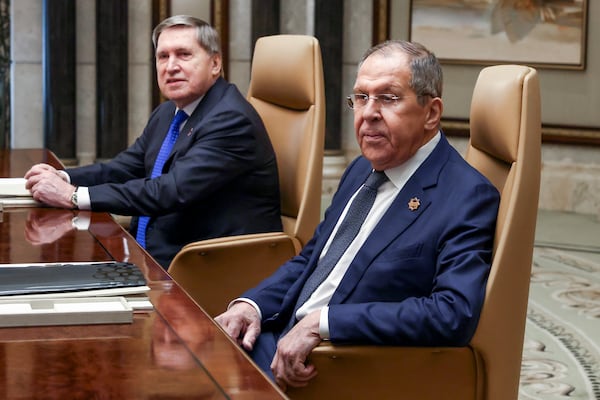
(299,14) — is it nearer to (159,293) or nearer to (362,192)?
(362,192)

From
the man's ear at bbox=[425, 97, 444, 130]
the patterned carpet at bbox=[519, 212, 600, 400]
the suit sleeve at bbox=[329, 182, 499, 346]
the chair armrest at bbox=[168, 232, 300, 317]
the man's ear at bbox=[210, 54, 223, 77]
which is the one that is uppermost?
the man's ear at bbox=[210, 54, 223, 77]

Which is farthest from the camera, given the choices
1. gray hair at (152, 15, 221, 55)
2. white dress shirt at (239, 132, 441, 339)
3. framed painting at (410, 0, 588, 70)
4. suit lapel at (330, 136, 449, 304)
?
framed painting at (410, 0, 588, 70)

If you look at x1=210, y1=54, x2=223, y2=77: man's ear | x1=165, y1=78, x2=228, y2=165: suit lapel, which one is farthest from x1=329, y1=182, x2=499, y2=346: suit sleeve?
x1=210, y1=54, x2=223, y2=77: man's ear

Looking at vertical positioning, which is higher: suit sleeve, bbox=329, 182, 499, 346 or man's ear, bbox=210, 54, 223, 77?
man's ear, bbox=210, 54, 223, 77

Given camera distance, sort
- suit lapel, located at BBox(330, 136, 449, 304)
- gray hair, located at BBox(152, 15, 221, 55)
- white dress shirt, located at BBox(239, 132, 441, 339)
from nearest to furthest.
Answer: suit lapel, located at BBox(330, 136, 449, 304) < white dress shirt, located at BBox(239, 132, 441, 339) < gray hair, located at BBox(152, 15, 221, 55)

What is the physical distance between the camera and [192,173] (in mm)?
3814

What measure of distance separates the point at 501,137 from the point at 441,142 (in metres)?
0.20

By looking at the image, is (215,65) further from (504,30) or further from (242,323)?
(504,30)

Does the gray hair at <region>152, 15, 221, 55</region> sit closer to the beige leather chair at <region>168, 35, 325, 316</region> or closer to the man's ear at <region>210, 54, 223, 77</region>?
the man's ear at <region>210, 54, 223, 77</region>

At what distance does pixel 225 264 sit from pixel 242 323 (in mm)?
895

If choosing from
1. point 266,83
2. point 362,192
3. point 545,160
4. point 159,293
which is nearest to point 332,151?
point 545,160

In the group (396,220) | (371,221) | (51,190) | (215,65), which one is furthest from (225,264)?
(396,220)

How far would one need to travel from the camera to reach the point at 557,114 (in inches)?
309

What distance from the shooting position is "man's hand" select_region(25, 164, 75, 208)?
3.59 meters
